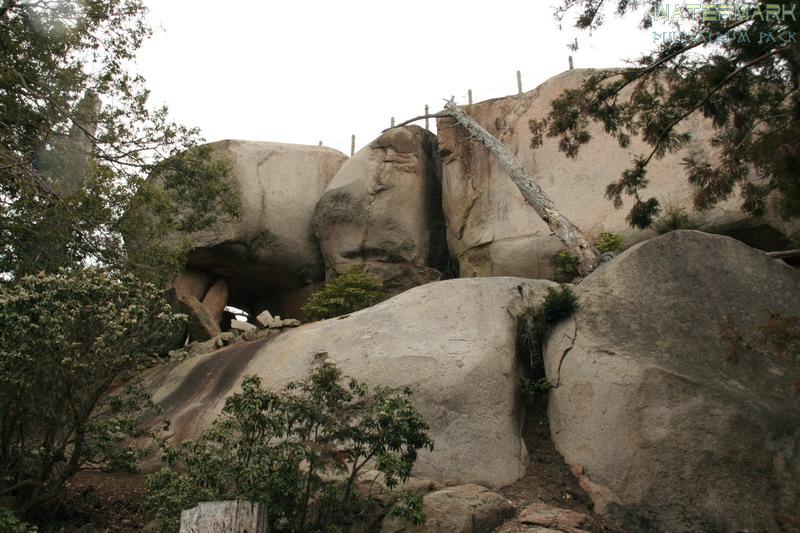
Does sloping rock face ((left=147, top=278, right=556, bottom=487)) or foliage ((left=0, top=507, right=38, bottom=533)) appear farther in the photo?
sloping rock face ((left=147, top=278, right=556, bottom=487))

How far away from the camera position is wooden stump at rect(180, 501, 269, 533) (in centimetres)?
695

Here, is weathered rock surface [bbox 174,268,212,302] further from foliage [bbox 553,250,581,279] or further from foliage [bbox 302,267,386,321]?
foliage [bbox 553,250,581,279]

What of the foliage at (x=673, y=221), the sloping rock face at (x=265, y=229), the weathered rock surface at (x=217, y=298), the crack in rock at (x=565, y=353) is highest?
the sloping rock face at (x=265, y=229)

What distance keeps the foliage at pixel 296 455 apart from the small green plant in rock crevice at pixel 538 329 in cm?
372

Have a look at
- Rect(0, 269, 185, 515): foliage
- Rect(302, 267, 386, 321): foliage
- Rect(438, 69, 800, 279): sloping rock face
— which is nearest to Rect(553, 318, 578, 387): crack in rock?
Rect(438, 69, 800, 279): sloping rock face

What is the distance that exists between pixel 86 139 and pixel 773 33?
11.1 m

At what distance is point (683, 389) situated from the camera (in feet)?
31.2

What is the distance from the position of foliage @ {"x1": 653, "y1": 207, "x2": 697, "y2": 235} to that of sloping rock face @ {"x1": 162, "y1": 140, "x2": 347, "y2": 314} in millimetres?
8412

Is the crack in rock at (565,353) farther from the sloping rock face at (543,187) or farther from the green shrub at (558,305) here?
the sloping rock face at (543,187)

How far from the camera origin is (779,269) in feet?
36.8

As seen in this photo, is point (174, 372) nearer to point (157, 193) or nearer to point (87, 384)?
point (157, 193)

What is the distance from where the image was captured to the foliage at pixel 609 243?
1499 cm

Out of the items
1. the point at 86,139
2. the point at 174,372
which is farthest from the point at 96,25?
the point at 174,372

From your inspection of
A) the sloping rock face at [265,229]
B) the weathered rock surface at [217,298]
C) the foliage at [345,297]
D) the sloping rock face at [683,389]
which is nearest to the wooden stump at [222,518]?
the sloping rock face at [683,389]
